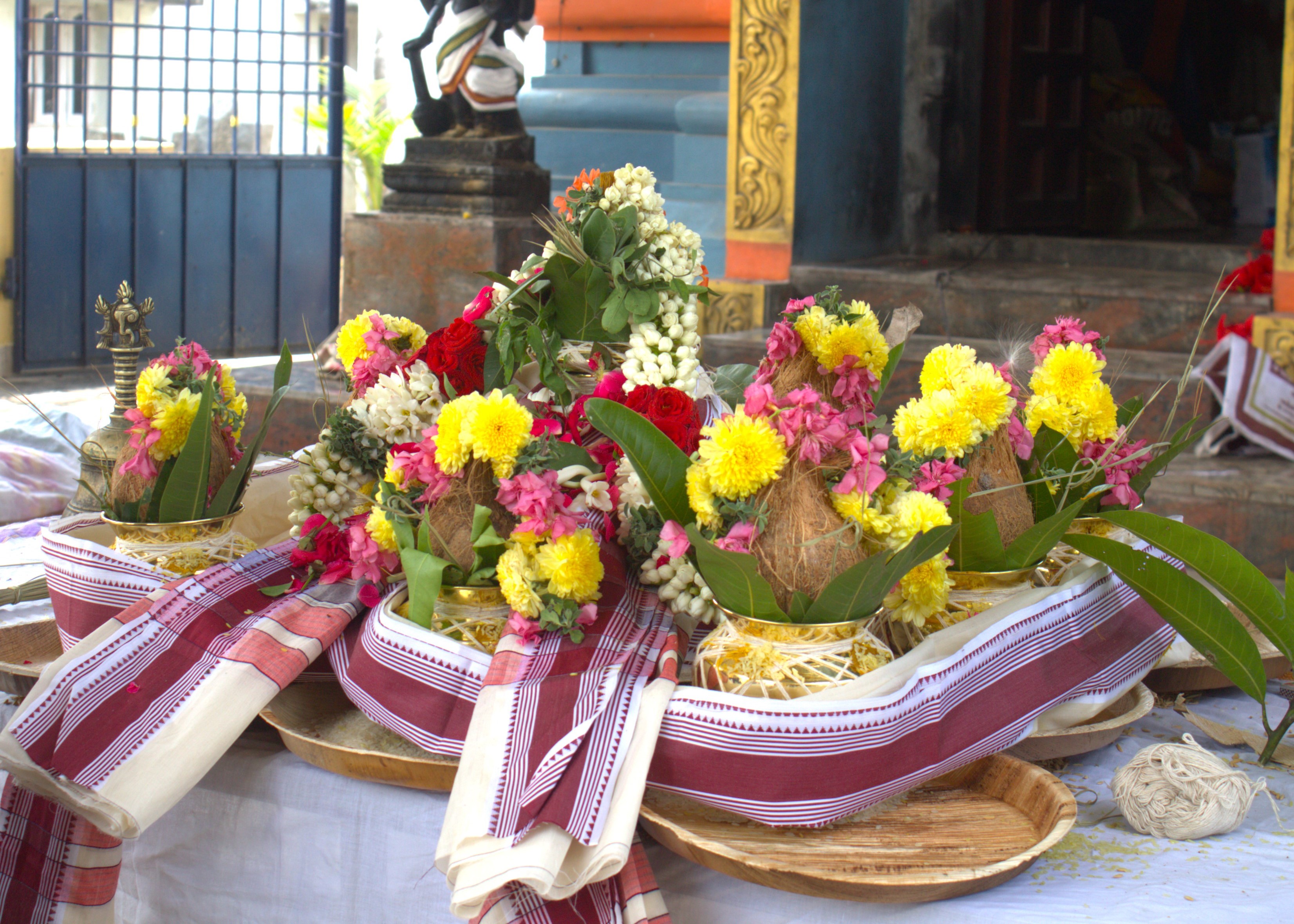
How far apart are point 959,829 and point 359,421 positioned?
0.74 m

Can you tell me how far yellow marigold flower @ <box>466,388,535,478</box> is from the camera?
3.46ft

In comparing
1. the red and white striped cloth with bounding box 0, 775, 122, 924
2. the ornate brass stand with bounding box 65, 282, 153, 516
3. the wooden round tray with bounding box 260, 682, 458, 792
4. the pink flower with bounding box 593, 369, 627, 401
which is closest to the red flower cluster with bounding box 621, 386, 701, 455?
the pink flower with bounding box 593, 369, 627, 401

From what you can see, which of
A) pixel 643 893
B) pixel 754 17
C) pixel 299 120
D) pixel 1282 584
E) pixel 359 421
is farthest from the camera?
pixel 299 120

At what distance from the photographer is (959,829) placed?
996 mm

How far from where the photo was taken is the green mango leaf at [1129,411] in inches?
53.2

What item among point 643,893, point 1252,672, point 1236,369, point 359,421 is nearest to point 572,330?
point 359,421

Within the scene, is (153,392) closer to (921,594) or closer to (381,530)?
(381,530)

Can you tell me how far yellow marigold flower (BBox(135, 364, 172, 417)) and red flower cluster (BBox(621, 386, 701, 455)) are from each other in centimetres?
52

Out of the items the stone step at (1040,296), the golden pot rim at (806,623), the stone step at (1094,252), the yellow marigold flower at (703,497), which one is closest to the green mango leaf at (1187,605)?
the golden pot rim at (806,623)

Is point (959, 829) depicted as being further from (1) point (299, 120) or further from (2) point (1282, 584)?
(1) point (299, 120)

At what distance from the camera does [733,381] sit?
1521mm

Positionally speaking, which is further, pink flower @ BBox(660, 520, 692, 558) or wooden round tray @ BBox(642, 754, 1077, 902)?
pink flower @ BBox(660, 520, 692, 558)

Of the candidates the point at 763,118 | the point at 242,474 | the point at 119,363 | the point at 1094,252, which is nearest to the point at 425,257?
the point at 763,118

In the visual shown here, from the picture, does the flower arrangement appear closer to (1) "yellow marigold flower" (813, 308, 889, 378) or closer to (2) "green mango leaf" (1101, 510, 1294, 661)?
(1) "yellow marigold flower" (813, 308, 889, 378)
